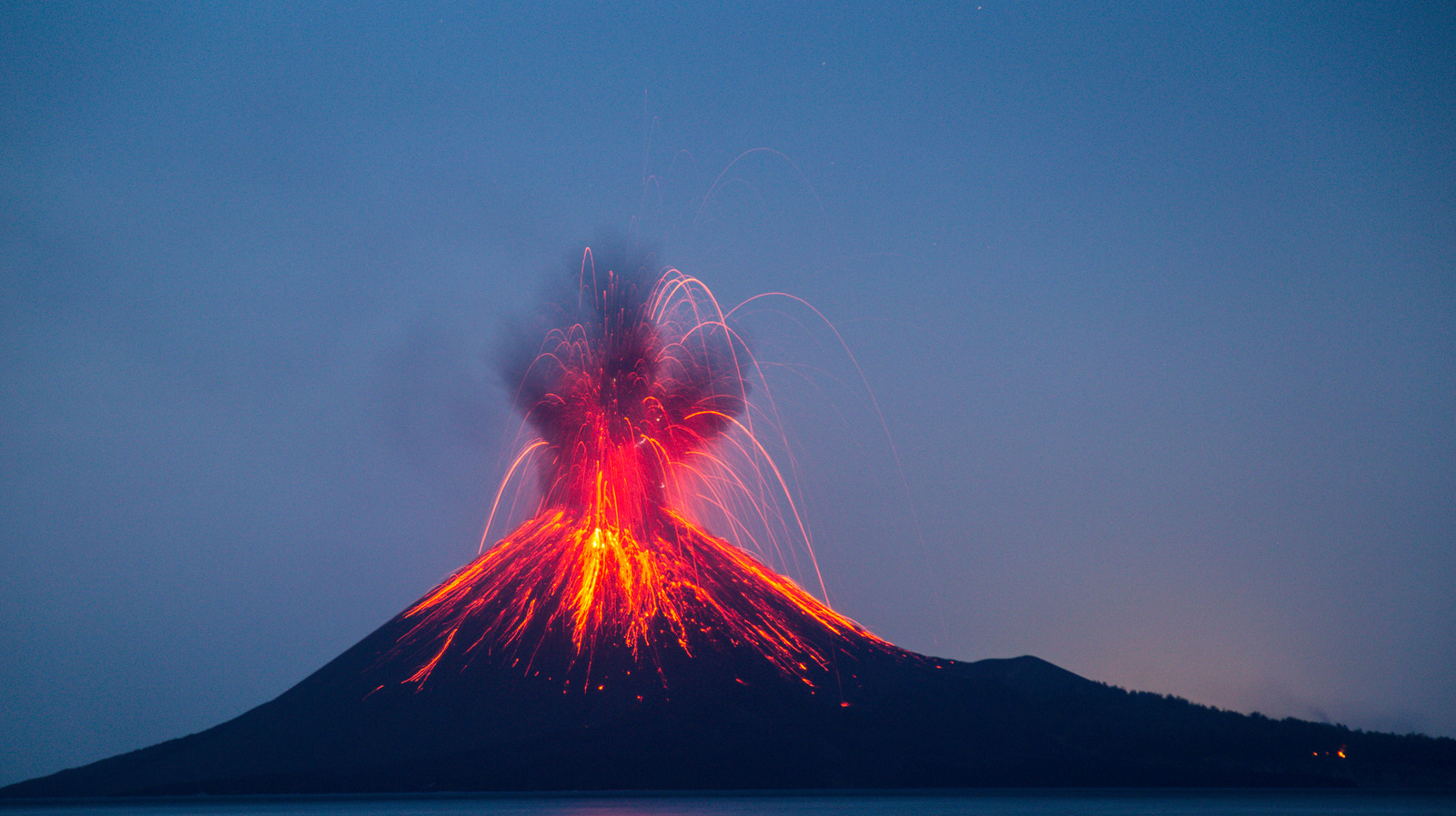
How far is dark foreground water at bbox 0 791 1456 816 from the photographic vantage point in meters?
31.6

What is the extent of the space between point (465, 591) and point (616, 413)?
20.4 m

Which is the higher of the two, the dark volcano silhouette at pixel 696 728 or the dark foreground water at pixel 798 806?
the dark volcano silhouette at pixel 696 728

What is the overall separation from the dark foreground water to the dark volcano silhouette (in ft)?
23.9

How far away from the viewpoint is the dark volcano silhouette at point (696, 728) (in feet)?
179

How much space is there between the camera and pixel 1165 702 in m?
69.4

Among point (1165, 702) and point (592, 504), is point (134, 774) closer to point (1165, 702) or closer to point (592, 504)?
point (592, 504)

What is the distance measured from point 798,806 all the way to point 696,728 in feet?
69.1

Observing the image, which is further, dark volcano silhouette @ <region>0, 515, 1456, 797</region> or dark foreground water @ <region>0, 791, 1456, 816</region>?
dark volcano silhouette @ <region>0, 515, 1456, 797</region>

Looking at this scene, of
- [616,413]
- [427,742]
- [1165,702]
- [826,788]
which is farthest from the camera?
[1165,702]

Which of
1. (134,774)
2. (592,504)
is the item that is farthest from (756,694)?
(134,774)

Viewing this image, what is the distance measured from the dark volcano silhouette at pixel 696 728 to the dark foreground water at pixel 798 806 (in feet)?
23.9

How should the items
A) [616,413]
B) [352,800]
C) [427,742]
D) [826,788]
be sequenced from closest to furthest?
[352,800]
[826,788]
[427,742]
[616,413]

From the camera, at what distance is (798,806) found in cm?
3606

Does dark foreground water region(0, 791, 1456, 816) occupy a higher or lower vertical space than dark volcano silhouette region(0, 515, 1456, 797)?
lower
